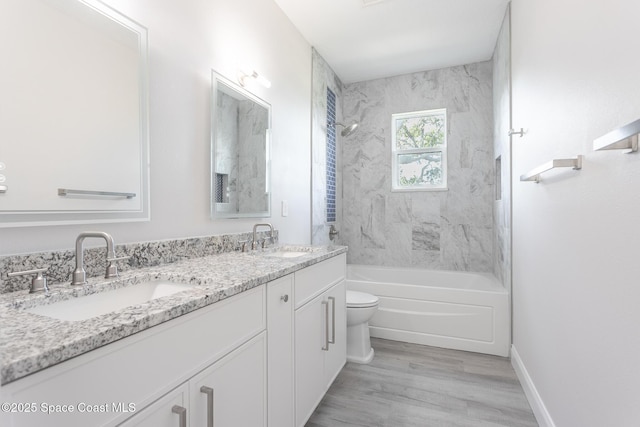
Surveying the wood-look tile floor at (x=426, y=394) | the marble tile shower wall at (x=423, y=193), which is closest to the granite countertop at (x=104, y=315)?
the wood-look tile floor at (x=426, y=394)

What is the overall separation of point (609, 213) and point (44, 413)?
56.8 inches

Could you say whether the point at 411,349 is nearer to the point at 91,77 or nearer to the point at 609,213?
the point at 609,213

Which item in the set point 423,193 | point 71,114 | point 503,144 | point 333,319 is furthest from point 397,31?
point 71,114

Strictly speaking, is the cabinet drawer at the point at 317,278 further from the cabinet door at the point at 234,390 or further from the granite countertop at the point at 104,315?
the cabinet door at the point at 234,390

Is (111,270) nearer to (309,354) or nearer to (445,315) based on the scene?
(309,354)

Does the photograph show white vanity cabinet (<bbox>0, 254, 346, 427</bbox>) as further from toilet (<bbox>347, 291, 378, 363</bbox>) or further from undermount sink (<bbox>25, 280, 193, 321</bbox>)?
toilet (<bbox>347, 291, 378, 363</bbox>)

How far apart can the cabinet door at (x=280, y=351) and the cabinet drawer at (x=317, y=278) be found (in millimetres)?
87

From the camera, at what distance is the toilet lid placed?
91.2 inches

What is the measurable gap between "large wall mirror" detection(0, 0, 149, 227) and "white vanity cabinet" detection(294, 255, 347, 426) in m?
0.81

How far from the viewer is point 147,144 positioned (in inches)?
51.3

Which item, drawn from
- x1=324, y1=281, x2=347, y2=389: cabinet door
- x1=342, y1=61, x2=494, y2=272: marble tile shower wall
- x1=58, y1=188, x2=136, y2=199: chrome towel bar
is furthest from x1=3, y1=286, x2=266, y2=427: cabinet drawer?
x1=342, y1=61, x2=494, y2=272: marble tile shower wall

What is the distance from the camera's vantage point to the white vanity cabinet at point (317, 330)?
4.77 ft

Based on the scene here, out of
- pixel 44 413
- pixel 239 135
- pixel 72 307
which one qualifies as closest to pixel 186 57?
pixel 239 135

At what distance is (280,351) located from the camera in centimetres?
129
